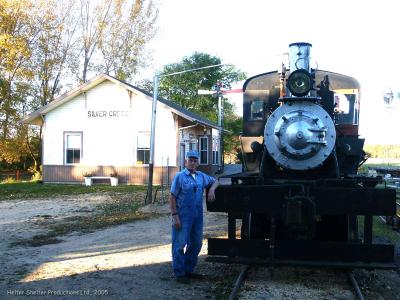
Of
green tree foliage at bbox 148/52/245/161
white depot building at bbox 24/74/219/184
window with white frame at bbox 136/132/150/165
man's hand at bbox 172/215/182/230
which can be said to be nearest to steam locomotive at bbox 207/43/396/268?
man's hand at bbox 172/215/182/230

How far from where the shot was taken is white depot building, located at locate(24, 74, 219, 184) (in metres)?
22.7

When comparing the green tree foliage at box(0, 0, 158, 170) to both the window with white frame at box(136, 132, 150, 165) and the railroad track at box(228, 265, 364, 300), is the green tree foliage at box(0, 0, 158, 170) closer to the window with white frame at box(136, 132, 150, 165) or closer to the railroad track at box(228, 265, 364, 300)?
the window with white frame at box(136, 132, 150, 165)

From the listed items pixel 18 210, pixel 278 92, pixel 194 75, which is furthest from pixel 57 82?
pixel 278 92

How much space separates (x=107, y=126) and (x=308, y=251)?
18425 mm

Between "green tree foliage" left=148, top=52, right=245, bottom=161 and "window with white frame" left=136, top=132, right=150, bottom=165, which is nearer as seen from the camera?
"window with white frame" left=136, top=132, right=150, bottom=165

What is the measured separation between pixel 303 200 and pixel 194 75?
41560 mm

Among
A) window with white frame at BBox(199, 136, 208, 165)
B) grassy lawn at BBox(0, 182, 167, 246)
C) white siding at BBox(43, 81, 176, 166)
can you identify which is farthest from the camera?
window with white frame at BBox(199, 136, 208, 165)

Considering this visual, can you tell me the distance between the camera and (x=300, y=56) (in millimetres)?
6516

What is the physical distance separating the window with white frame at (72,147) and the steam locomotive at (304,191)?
1819 cm

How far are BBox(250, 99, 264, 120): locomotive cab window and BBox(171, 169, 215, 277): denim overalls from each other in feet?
5.97

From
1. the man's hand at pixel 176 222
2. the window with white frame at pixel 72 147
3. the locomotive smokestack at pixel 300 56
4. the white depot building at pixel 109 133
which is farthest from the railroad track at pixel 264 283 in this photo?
the window with white frame at pixel 72 147

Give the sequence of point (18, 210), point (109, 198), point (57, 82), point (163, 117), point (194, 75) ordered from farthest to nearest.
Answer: point (194, 75)
point (57, 82)
point (163, 117)
point (109, 198)
point (18, 210)

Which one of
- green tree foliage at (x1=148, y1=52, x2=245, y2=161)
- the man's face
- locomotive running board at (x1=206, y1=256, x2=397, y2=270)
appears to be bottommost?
locomotive running board at (x1=206, y1=256, x2=397, y2=270)

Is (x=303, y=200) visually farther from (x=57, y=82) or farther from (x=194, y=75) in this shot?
(x=194, y=75)
